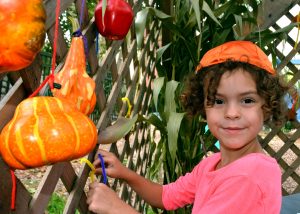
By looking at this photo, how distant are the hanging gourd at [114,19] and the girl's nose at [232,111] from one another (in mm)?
303

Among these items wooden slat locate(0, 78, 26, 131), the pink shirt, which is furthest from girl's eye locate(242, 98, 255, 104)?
wooden slat locate(0, 78, 26, 131)

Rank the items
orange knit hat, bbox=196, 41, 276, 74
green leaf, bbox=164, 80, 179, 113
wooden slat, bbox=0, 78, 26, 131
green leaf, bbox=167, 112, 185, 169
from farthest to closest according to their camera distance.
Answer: green leaf, bbox=164, 80, 179, 113 < green leaf, bbox=167, 112, 185, 169 < orange knit hat, bbox=196, 41, 276, 74 < wooden slat, bbox=0, 78, 26, 131

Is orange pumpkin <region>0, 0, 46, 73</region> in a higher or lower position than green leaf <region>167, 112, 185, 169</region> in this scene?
higher

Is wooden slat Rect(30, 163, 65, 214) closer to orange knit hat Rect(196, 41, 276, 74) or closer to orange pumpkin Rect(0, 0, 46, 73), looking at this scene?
orange pumpkin Rect(0, 0, 46, 73)

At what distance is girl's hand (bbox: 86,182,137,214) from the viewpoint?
2.78 feet

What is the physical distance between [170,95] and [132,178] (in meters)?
0.34

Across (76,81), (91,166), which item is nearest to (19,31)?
(76,81)

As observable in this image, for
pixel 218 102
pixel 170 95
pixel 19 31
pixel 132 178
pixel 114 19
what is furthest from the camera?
pixel 170 95

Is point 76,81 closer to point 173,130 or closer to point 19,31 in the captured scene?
point 19,31

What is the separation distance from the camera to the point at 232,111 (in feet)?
2.90

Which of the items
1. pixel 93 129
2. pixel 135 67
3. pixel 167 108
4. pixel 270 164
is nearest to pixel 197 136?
pixel 167 108

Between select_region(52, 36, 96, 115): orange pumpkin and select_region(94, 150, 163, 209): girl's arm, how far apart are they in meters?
0.36

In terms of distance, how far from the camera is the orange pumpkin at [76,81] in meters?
0.60

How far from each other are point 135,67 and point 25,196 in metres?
0.96
